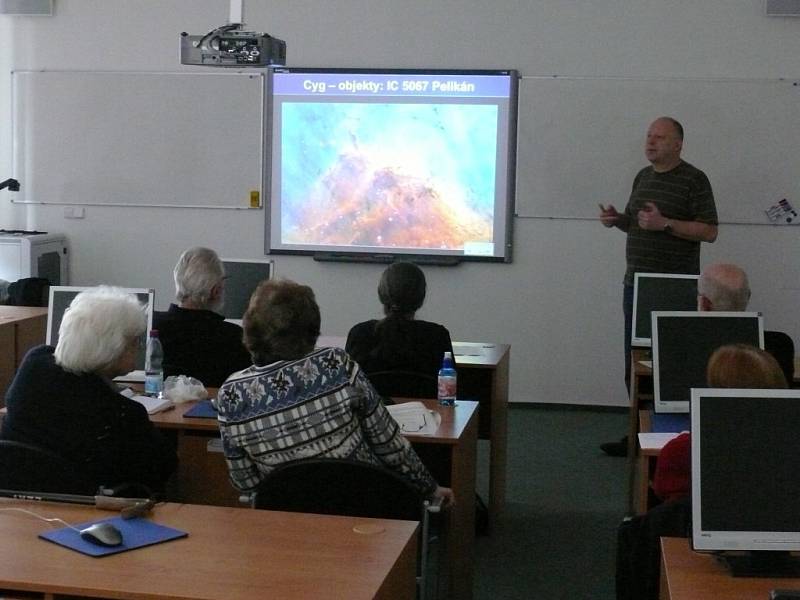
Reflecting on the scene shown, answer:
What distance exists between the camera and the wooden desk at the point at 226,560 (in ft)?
7.13

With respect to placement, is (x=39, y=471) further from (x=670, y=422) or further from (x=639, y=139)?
(x=639, y=139)

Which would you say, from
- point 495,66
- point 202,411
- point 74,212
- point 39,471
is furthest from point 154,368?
point 74,212

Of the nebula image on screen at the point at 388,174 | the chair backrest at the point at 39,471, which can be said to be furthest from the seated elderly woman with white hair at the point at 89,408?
the nebula image on screen at the point at 388,174

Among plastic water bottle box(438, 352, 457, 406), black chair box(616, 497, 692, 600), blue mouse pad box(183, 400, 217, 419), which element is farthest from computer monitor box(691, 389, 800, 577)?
blue mouse pad box(183, 400, 217, 419)

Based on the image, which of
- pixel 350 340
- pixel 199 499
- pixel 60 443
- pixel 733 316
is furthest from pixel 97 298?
pixel 733 316

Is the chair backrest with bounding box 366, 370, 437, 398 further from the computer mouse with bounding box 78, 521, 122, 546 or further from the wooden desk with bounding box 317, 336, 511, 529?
the computer mouse with bounding box 78, 521, 122, 546

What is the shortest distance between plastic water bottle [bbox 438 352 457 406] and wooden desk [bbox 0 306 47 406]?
2887 mm

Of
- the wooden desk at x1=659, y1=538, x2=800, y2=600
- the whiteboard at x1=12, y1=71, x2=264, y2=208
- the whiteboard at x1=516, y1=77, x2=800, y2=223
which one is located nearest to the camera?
the wooden desk at x1=659, y1=538, x2=800, y2=600

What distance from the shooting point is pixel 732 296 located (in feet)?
14.4

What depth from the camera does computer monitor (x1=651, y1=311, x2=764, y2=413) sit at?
4.08m

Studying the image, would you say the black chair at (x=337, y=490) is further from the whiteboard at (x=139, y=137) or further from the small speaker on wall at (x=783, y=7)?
the small speaker on wall at (x=783, y=7)

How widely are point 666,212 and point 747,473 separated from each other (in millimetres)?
3776

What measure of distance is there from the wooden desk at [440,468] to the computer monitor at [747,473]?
129 centimetres

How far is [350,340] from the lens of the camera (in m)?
4.47
